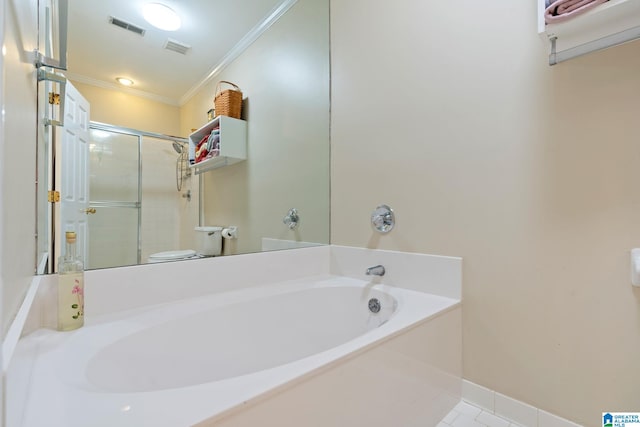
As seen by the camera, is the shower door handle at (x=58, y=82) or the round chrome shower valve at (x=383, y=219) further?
the round chrome shower valve at (x=383, y=219)

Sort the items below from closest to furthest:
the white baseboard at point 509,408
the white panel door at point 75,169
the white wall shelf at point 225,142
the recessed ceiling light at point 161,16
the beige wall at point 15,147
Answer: the beige wall at point 15,147 < the white baseboard at point 509,408 < the white panel door at point 75,169 < the recessed ceiling light at point 161,16 < the white wall shelf at point 225,142

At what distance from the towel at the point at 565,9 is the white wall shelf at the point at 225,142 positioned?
1.66 metres

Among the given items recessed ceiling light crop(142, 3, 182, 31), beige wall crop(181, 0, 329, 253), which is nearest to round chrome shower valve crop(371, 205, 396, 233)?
beige wall crop(181, 0, 329, 253)

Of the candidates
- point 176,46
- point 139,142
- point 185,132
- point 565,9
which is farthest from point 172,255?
point 565,9

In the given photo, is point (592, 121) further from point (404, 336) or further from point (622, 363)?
point (404, 336)

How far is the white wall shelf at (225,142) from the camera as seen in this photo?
1788 mm

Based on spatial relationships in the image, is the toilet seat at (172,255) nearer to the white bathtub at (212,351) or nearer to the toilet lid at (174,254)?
the toilet lid at (174,254)

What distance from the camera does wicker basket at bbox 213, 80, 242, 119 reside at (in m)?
1.94

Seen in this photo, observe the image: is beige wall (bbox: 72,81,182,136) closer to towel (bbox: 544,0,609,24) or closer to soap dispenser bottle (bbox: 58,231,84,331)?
soap dispenser bottle (bbox: 58,231,84,331)

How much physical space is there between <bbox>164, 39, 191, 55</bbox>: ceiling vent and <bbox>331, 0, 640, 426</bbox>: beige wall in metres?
1.15

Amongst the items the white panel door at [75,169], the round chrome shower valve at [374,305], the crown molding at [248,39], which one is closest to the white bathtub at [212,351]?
the round chrome shower valve at [374,305]

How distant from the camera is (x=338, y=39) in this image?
192 centimetres

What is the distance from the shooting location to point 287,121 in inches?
81.1

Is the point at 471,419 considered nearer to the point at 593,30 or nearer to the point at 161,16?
the point at 593,30
